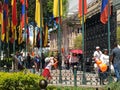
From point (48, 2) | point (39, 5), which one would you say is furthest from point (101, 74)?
point (48, 2)

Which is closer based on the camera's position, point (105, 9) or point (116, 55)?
point (116, 55)

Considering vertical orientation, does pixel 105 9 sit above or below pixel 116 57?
above

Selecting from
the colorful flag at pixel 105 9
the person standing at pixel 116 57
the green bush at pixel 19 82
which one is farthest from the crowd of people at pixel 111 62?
the green bush at pixel 19 82

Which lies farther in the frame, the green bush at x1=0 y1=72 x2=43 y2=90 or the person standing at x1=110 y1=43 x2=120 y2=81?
the person standing at x1=110 y1=43 x2=120 y2=81

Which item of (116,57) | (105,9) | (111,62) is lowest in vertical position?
(111,62)

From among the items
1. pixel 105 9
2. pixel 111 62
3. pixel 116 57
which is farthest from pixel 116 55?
pixel 105 9

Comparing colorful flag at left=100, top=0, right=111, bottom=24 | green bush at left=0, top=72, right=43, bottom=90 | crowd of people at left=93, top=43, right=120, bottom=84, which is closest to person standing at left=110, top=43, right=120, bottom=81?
crowd of people at left=93, top=43, right=120, bottom=84

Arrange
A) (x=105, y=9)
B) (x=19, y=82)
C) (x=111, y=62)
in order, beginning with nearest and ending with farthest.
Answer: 1. (x=19, y=82)
2. (x=111, y=62)
3. (x=105, y=9)

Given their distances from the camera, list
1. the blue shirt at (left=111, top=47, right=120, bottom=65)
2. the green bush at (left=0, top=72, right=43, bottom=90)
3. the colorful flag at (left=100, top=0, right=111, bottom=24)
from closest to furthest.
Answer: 1. the green bush at (left=0, top=72, right=43, bottom=90)
2. the blue shirt at (left=111, top=47, right=120, bottom=65)
3. the colorful flag at (left=100, top=0, right=111, bottom=24)

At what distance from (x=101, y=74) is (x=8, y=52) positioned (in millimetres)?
36035

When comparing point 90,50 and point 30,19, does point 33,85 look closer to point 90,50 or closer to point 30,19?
point 90,50

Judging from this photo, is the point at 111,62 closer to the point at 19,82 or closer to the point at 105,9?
the point at 105,9

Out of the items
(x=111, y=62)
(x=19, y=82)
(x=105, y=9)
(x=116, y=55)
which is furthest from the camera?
(x=105, y=9)

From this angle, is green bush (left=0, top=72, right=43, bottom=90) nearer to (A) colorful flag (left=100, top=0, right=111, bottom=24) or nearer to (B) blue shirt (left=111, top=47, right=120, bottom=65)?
(B) blue shirt (left=111, top=47, right=120, bottom=65)
